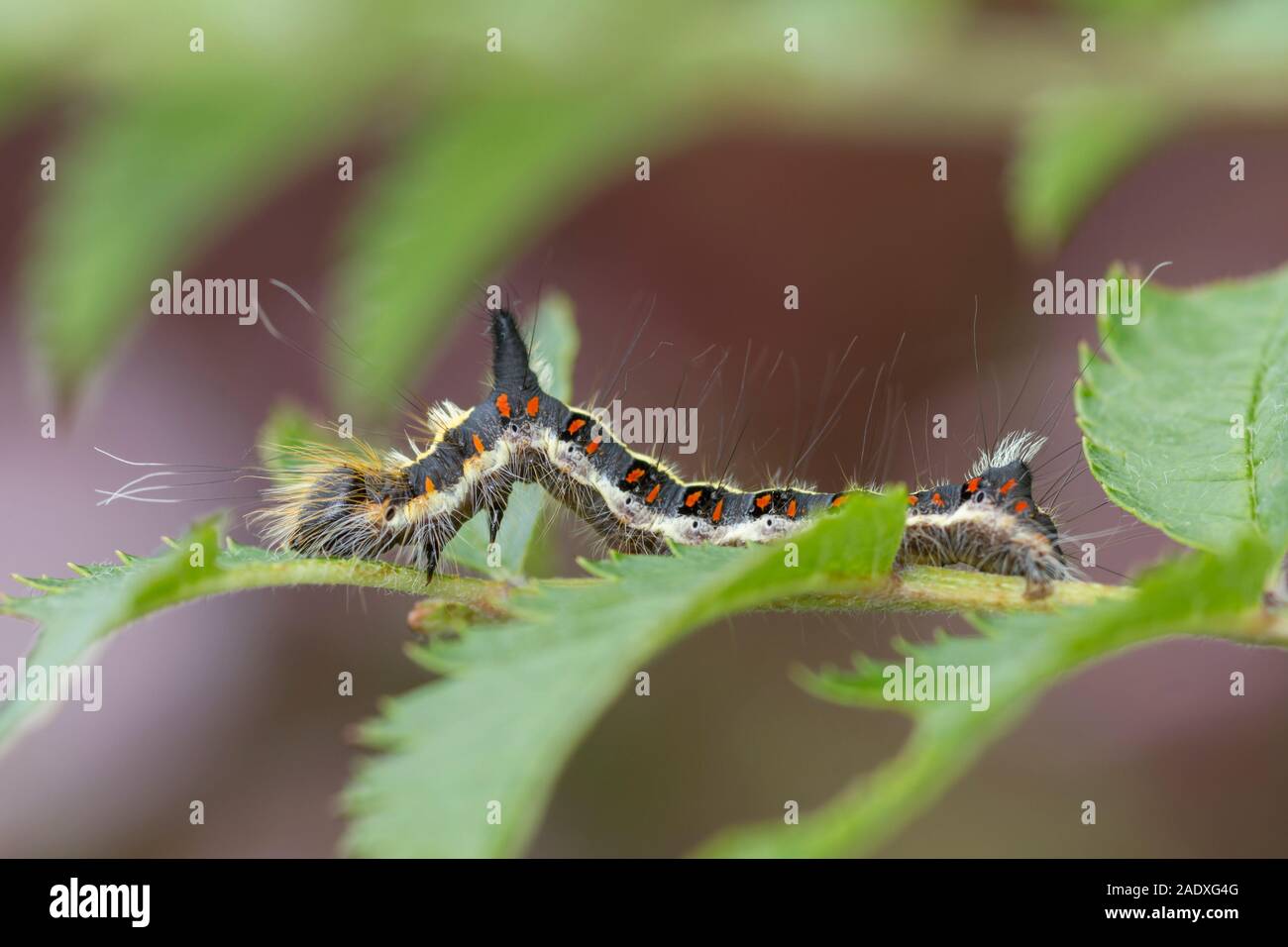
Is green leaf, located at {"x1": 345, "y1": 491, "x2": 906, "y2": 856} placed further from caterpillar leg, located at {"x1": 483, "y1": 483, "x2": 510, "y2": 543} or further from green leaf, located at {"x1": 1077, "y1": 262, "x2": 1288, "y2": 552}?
caterpillar leg, located at {"x1": 483, "y1": 483, "x2": 510, "y2": 543}

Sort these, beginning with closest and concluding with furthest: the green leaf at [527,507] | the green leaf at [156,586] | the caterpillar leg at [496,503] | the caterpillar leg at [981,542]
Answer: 1. the green leaf at [156,586]
2. the green leaf at [527,507]
3. the caterpillar leg at [981,542]
4. the caterpillar leg at [496,503]

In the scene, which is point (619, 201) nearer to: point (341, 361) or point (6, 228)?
point (6, 228)

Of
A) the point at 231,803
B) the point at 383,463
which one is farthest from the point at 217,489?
the point at 383,463

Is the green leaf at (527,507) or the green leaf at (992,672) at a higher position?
the green leaf at (527,507)

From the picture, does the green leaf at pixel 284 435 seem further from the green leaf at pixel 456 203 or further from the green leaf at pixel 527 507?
the green leaf at pixel 527 507

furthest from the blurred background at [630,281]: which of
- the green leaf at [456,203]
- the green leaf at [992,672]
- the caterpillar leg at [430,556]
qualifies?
the green leaf at [992,672]

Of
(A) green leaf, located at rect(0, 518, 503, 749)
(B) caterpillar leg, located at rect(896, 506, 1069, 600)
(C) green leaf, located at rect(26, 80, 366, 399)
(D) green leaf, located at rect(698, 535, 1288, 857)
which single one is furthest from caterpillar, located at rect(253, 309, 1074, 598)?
(D) green leaf, located at rect(698, 535, 1288, 857)
